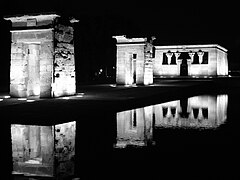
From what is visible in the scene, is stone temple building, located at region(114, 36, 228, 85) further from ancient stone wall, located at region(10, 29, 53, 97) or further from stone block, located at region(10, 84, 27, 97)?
stone block, located at region(10, 84, 27, 97)

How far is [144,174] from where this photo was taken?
4844 mm

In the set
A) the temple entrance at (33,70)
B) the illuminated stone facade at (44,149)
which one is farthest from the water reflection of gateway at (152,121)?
the temple entrance at (33,70)

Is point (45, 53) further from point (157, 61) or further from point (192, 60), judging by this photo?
point (157, 61)

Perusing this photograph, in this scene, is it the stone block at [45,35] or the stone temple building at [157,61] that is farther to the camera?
the stone temple building at [157,61]

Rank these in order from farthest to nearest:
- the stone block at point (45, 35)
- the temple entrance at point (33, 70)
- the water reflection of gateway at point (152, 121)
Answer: the temple entrance at point (33, 70), the stone block at point (45, 35), the water reflection of gateway at point (152, 121)

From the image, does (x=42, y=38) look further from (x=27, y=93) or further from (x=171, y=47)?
(x=171, y=47)

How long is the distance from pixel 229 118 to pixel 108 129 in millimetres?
3999

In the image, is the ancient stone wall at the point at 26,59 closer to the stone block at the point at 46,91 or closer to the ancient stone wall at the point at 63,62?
the stone block at the point at 46,91

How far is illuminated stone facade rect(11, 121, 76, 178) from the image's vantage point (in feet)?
16.9

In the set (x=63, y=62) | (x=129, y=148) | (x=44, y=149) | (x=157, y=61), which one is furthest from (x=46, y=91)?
(x=157, y=61)

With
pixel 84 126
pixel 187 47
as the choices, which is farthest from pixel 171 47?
pixel 84 126

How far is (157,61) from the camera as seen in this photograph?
142 feet

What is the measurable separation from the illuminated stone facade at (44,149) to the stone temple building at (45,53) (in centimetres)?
727

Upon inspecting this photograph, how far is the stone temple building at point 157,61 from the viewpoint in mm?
27281
